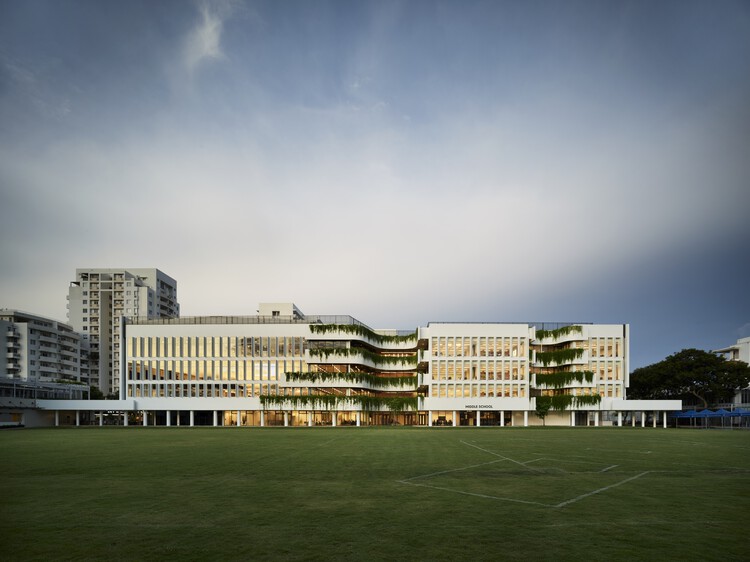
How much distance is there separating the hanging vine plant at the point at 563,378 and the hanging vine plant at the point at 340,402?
914 inches

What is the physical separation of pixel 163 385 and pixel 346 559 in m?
96.3

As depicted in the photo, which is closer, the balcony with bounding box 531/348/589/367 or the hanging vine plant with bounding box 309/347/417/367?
the balcony with bounding box 531/348/589/367

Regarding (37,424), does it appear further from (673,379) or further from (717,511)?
(673,379)

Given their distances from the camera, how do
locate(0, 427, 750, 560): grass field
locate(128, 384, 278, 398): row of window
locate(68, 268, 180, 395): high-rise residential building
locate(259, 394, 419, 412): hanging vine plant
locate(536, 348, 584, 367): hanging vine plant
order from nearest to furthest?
locate(0, 427, 750, 560): grass field → locate(259, 394, 419, 412): hanging vine plant → locate(536, 348, 584, 367): hanging vine plant → locate(128, 384, 278, 398): row of window → locate(68, 268, 180, 395): high-rise residential building

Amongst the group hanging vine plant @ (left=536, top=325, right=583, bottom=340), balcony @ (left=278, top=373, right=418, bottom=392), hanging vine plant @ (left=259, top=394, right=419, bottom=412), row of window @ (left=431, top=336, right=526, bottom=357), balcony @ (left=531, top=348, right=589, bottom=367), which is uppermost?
hanging vine plant @ (left=536, top=325, right=583, bottom=340)

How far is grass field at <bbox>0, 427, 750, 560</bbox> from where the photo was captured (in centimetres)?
1144

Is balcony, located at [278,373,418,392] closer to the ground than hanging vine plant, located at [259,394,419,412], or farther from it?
farther from it

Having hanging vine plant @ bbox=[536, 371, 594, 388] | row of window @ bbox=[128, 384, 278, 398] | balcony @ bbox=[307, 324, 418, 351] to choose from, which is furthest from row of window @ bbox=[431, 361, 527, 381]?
row of window @ bbox=[128, 384, 278, 398]

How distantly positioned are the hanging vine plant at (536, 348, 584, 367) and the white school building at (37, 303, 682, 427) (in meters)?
0.18

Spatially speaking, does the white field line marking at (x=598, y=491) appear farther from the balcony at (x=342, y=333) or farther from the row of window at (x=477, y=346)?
the balcony at (x=342, y=333)

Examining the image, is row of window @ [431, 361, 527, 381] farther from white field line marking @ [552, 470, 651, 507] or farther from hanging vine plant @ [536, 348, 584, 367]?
white field line marking @ [552, 470, 651, 507]

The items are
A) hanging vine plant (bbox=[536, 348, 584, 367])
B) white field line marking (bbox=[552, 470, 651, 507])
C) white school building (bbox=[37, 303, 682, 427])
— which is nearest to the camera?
white field line marking (bbox=[552, 470, 651, 507])

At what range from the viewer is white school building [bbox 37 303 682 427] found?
89.9 m

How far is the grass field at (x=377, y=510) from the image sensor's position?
11.4 metres
